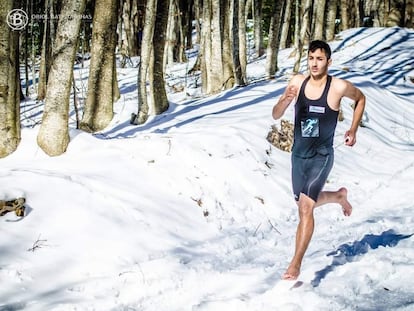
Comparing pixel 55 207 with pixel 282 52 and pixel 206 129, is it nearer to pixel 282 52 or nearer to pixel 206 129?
pixel 206 129

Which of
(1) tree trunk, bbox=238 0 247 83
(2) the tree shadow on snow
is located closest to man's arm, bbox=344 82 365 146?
(2) the tree shadow on snow

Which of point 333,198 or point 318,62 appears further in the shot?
point 333,198

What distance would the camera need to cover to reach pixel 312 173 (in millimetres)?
4273

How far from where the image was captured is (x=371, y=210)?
659 cm

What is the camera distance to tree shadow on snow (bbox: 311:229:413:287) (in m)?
4.23

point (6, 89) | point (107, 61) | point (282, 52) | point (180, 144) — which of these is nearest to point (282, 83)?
point (107, 61)

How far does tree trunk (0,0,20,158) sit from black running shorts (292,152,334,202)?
387 centimetres

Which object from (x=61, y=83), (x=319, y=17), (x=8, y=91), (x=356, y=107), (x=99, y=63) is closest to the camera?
(x=356, y=107)

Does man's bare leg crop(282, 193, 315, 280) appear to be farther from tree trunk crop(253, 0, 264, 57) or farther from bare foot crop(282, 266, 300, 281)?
tree trunk crop(253, 0, 264, 57)

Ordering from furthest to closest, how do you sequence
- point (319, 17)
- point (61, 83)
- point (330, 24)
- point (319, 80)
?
point (330, 24) < point (319, 17) < point (61, 83) < point (319, 80)

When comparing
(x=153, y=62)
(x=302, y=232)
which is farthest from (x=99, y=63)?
(x=302, y=232)

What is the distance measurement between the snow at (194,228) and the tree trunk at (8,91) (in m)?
0.19

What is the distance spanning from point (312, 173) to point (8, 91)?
163 inches

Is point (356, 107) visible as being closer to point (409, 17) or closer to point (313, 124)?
point (313, 124)
